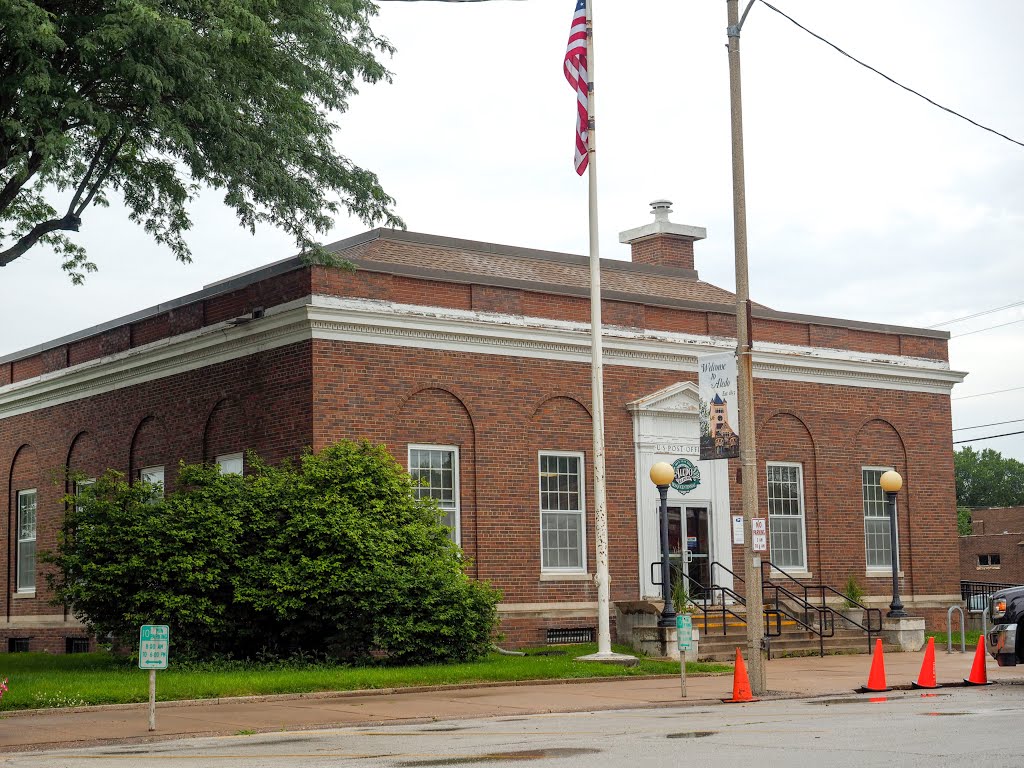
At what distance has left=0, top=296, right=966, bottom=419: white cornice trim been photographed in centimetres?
2553

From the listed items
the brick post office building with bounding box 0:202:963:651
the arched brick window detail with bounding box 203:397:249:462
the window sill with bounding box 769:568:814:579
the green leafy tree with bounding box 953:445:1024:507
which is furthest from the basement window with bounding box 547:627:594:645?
the green leafy tree with bounding box 953:445:1024:507

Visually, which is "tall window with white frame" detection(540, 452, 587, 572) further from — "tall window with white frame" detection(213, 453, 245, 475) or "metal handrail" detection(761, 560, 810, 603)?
"tall window with white frame" detection(213, 453, 245, 475)

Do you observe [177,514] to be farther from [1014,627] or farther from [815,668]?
[1014,627]

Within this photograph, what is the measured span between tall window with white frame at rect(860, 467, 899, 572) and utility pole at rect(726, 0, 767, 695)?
571 inches

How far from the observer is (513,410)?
27375 millimetres

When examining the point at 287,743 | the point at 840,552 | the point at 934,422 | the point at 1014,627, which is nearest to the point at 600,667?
the point at 1014,627

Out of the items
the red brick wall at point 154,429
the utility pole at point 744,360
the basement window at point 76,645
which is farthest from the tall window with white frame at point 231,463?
the utility pole at point 744,360

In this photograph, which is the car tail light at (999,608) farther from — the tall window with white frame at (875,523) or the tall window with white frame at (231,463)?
the tall window with white frame at (231,463)

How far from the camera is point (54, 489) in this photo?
3284 centimetres

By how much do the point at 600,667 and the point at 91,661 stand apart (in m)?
9.37

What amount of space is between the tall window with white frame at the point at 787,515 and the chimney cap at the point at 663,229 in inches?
333

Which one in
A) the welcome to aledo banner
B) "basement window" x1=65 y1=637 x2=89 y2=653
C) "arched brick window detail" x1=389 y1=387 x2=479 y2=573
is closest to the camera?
the welcome to aledo banner

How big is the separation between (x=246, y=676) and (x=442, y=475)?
7.19 m

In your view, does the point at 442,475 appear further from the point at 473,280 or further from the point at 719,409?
the point at 719,409
